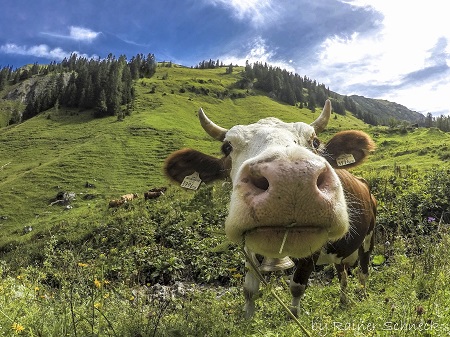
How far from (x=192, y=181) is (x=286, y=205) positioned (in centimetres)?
290

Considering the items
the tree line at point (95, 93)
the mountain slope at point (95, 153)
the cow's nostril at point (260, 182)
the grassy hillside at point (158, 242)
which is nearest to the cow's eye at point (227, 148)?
the grassy hillside at point (158, 242)

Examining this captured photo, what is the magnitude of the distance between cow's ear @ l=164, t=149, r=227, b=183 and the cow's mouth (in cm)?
250

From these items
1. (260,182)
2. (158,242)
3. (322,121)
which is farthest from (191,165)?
(158,242)

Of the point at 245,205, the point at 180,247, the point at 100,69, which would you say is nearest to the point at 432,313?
the point at 245,205

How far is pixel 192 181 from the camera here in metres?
5.40

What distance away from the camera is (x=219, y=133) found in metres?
5.41

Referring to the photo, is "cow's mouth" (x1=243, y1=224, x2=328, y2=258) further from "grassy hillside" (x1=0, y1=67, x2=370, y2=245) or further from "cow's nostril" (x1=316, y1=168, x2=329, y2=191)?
"grassy hillside" (x1=0, y1=67, x2=370, y2=245)

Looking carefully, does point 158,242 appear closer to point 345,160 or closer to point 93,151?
point 345,160

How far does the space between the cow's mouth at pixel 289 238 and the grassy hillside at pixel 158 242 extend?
0.44m

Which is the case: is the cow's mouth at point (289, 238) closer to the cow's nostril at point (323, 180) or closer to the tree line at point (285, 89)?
the cow's nostril at point (323, 180)

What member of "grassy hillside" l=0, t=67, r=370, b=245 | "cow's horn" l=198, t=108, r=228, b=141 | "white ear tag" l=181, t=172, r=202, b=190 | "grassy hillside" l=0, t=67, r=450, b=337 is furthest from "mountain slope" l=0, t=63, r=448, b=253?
"cow's horn" l=198, t=108, r=228, b=141

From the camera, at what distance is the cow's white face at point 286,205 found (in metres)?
2.65

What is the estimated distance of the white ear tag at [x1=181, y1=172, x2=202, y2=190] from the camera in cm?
535

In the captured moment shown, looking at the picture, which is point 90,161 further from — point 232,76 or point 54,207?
point 232,76
